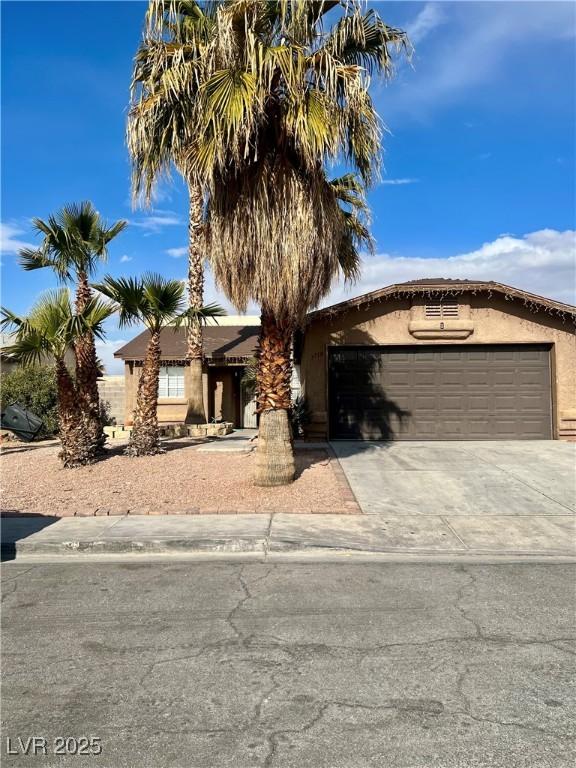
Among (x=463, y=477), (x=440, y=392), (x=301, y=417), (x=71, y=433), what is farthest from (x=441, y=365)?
(x=71, y=433)

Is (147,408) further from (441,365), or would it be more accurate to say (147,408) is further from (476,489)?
(441,365)

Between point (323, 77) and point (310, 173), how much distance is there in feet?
4.57

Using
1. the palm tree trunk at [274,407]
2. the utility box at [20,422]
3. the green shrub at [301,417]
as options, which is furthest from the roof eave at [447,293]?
the utility box at [20,422]

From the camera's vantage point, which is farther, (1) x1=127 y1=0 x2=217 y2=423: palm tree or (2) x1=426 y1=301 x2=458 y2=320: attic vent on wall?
(2) x1=426 y1=301 x2=458 y2=320: attic vent on wall

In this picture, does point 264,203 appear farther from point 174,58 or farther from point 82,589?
point 82,589

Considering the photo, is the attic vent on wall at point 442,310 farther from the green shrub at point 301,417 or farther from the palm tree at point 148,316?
the palm tree at point 148,316

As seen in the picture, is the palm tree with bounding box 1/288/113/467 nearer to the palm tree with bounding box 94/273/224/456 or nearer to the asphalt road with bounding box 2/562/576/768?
the palm tree with bounding box 94/273/224/456

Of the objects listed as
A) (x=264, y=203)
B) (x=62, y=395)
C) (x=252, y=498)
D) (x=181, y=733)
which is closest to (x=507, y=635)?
(x=181, y=733)

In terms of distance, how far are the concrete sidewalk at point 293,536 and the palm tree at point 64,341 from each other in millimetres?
3758

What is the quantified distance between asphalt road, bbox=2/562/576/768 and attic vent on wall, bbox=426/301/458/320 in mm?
10205

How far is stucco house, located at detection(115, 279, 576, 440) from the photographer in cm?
1501

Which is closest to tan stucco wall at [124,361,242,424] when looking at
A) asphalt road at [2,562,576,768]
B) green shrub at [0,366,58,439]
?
green shrub at [0,366,58,439]

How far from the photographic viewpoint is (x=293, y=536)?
23.0 feet

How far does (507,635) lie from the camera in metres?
4.37
